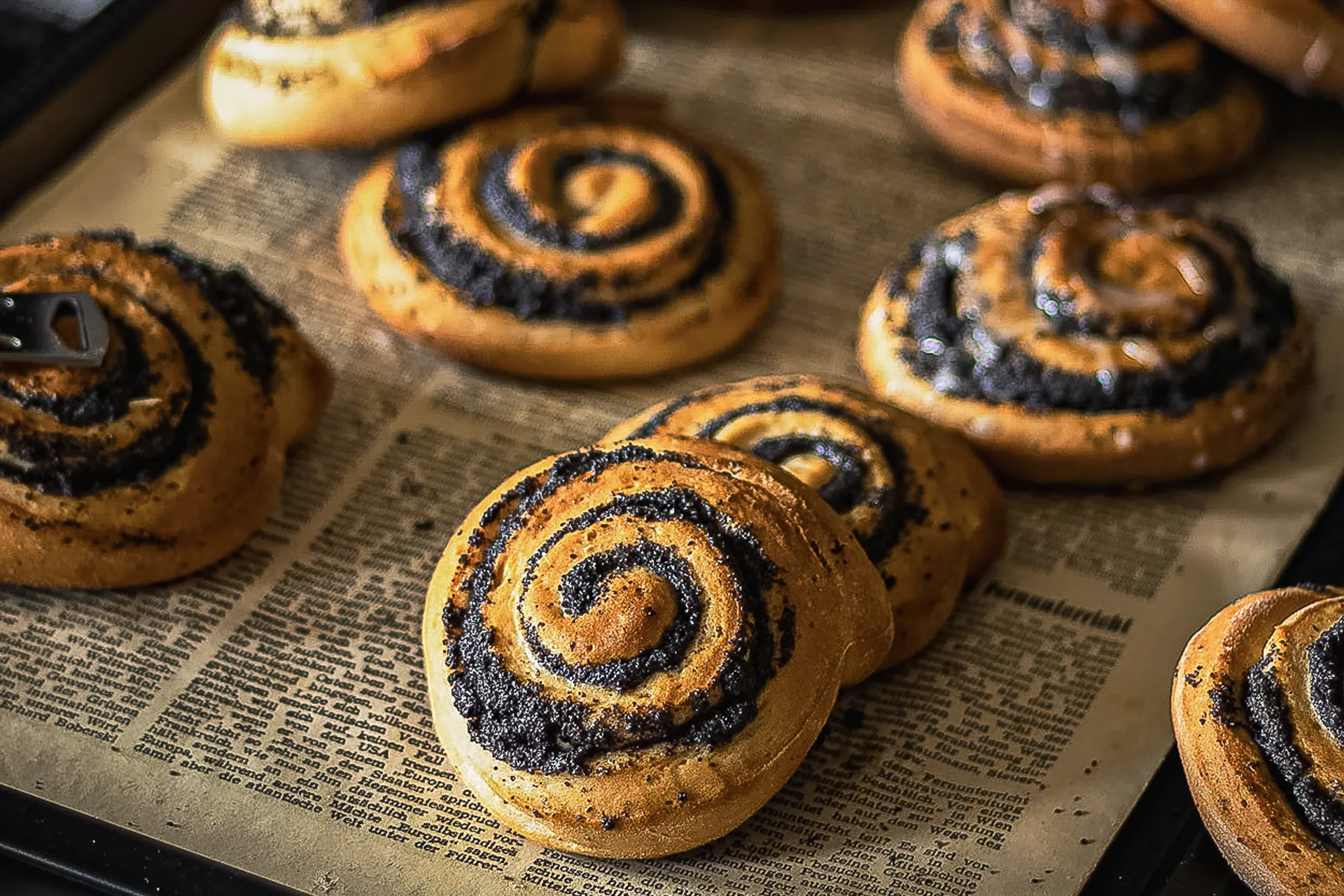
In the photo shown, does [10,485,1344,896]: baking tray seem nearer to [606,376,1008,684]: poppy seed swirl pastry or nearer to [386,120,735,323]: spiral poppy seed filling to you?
[606,376,1008,684]: poppy seed swirl pastry

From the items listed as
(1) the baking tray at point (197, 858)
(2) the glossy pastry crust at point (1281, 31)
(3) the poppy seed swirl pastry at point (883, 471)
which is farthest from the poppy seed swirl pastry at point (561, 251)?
(1) the baking tray at point (197, 858)

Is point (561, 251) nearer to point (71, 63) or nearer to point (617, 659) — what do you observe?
point (617, 659)

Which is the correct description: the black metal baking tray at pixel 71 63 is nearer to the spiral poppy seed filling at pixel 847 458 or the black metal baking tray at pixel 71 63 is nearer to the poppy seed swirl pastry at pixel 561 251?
the poppy seed swirl pastry at pixel 561 251

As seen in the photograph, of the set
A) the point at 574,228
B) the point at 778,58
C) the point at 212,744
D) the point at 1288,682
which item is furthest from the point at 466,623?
the point at 778,58

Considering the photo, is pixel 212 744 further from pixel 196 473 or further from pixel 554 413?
pixel 554 413

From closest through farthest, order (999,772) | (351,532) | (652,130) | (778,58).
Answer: (999,772) → (351,532) → (652,130) → (778,58)

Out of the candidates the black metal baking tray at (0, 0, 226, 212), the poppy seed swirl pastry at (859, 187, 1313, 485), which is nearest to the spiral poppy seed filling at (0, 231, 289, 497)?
the black metal baking tray at (0, 0, 226, 212)

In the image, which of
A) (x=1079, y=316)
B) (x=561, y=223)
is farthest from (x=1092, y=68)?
(x=561, y=223)
